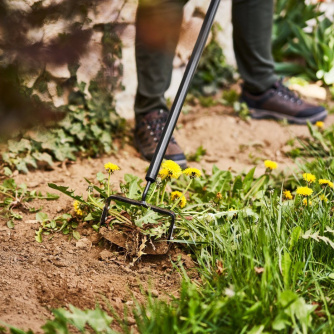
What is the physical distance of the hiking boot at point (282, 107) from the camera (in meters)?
2.62

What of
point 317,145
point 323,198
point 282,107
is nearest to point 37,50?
point 323,198

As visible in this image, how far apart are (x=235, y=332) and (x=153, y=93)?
135 centimetres

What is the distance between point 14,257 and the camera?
1387mm

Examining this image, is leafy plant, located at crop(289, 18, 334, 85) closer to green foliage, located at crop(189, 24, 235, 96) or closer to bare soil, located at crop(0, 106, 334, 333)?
green foliage, located at crop(189, 24, 235, 96)

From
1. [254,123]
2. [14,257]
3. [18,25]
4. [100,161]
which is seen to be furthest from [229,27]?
[18,25]

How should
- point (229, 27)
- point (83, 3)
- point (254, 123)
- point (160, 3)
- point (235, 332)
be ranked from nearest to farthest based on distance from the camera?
1. point (83, 3)
2. point (235, 332)
3. point (160, 3)
4. point (254, 123)
5. point (229, 27)

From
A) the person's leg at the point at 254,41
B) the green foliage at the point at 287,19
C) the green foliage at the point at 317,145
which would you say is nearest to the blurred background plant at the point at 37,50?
the green foliage at the point at 317,145

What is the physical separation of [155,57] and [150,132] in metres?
0.34

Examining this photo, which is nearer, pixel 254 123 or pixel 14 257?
pixel 14 257

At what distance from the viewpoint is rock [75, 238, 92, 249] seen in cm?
146

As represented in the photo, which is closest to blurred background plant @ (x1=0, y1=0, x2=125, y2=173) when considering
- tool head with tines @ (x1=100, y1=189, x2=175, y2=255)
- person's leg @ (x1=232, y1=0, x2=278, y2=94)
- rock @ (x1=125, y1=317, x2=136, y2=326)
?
tool head with tines @ (x1=100, y1=189, x2=175, y2=255)

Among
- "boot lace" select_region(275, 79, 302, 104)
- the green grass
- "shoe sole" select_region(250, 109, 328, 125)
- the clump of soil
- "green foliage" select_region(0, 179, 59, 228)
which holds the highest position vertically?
"boot lace" select_region(275, 79, 302, 104)

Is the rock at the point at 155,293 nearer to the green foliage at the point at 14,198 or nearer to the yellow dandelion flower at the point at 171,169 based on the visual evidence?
the yellow dandelion flower at the point at 171,169

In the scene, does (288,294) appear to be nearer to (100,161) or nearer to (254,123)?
(100,161)
